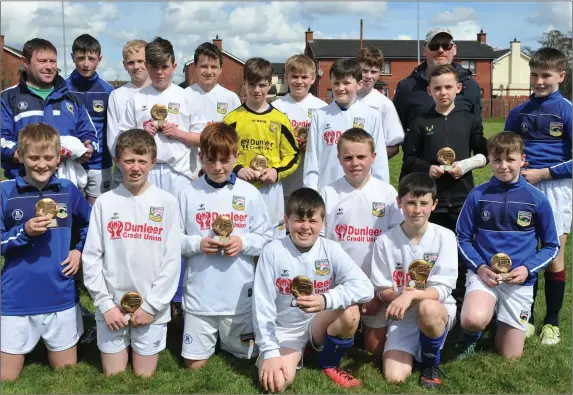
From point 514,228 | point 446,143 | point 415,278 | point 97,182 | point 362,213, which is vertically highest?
point 446,143

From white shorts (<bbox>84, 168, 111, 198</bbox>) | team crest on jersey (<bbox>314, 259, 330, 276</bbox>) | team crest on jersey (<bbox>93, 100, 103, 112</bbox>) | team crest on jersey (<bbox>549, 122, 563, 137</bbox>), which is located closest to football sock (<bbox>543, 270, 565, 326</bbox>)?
team crest on jersey (<bbox>549, 122, 563, 137</bbox>)

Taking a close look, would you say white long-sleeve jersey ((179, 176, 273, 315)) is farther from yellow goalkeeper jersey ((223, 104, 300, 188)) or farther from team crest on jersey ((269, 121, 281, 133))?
team crest on jersey ((269, 121, 281, 133))

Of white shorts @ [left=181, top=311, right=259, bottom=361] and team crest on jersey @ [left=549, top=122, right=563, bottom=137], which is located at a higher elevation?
team crest on jersey @ [left=549, top=122, right=563, bottom=137]

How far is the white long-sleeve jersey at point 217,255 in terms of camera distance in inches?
191

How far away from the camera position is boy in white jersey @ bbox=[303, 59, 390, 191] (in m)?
5.84

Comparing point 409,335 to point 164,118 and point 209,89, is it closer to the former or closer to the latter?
point 164,118

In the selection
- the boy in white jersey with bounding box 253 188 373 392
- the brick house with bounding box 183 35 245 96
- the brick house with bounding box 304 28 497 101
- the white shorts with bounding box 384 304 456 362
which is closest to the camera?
the boy in white jersey with bounding box 253 188 373 392

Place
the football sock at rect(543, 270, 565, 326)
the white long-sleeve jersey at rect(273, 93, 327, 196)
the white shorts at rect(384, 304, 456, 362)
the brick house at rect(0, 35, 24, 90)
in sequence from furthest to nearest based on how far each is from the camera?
the brick house at rect(0, 35, 24, 90) → the white long-sleeve jersey at rect(273, 93, 327, 196) → the football sock at rect(543, 270, 565, 326) → the white shorts at rect(384, 304, 456, 362)

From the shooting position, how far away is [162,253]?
4738 mm

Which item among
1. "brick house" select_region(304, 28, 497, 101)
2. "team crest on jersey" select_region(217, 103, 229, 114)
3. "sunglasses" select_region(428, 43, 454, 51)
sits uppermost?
"brick house" select_region(304, 28, 497, 101)

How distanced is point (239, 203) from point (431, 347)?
1962mm

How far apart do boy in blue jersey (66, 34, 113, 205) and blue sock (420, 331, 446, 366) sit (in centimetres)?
395

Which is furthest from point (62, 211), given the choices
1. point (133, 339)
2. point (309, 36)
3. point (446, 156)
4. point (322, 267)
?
point (309, 36)

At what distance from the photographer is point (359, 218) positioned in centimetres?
512
